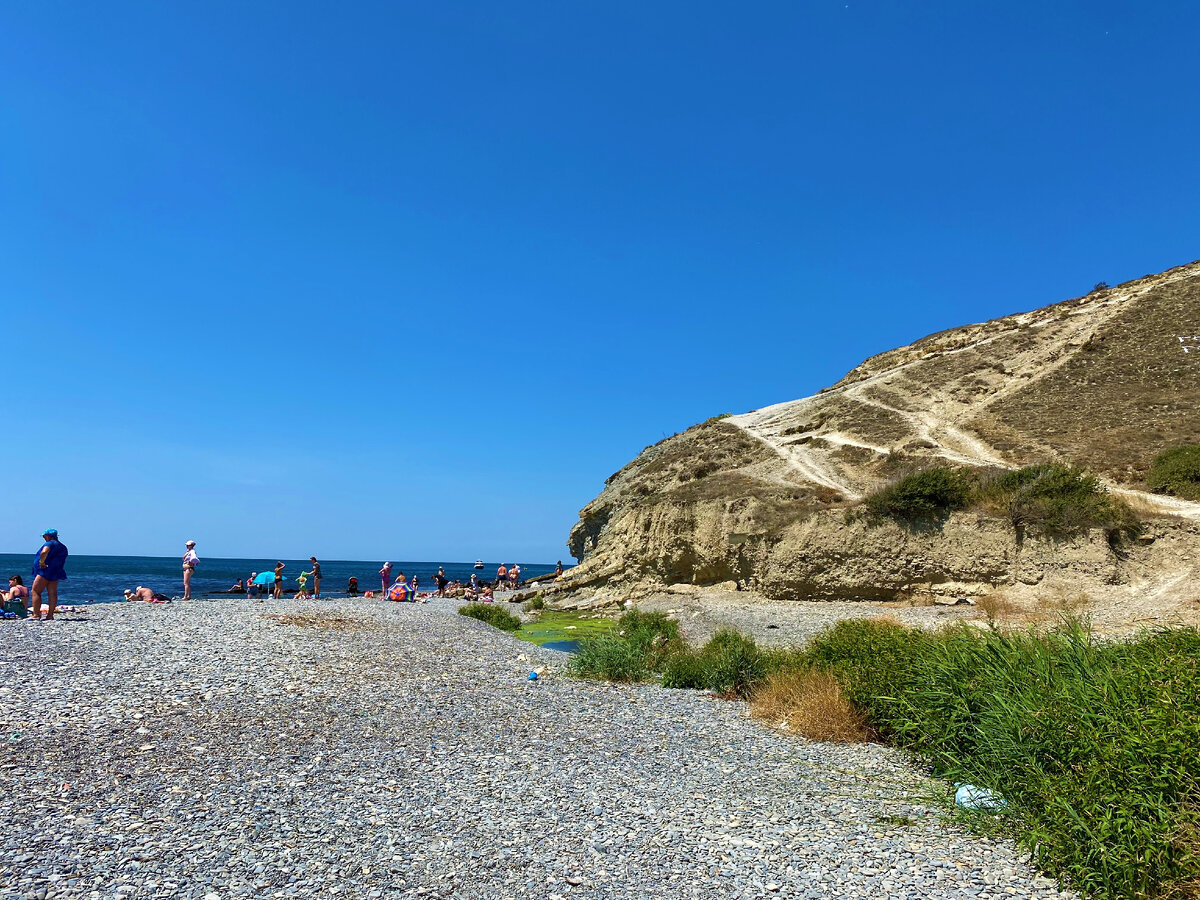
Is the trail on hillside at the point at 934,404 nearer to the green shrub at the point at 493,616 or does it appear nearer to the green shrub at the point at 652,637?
the green shrub at the point at 652,637

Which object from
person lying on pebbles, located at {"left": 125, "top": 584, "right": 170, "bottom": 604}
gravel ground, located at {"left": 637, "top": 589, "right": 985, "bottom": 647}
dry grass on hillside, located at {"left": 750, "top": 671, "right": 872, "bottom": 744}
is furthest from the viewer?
person lying on pebbles, located at {"left": 125, "top": 584, "right": 170, "bottom": 604}

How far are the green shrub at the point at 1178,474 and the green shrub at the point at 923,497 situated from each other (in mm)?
6614

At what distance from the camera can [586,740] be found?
33.5 ft

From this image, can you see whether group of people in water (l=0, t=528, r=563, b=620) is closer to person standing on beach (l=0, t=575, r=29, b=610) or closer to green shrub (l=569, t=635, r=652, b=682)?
person standing on beach (l=0, t=575, r=29, b=610)

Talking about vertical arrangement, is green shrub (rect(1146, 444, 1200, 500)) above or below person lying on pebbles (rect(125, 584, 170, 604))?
above

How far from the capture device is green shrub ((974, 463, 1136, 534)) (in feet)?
77.7

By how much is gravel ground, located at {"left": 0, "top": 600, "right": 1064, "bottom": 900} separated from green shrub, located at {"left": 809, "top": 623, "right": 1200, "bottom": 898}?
0.56m

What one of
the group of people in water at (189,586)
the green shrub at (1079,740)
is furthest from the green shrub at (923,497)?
the group of people in water at (189,586)

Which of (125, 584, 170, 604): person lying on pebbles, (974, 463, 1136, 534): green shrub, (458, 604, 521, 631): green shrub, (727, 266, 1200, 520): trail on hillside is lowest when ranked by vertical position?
(458, 604, 521, 631): green shrub

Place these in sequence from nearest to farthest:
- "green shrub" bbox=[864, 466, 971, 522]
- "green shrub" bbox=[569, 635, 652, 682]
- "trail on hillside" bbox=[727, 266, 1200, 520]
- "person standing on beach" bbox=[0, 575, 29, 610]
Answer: "green shrub" bbox=[569, 635, 652, 682], "person standing on beach" bbox=[0, 575, 29, 610], "green shrub" bbox=[864, 466, 971, 522], "trail on hillside" bbox=[727, 266, 1200, 520]

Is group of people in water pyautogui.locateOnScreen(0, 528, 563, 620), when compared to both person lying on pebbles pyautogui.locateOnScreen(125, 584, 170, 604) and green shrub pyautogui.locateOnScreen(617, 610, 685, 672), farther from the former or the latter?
green shrub pyautogui.locateOnScreen(617, 610, 685, 672)

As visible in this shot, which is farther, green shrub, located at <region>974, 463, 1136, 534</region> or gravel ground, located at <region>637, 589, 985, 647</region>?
green shrub, located at <region>974, 463, 1136, 534</region>

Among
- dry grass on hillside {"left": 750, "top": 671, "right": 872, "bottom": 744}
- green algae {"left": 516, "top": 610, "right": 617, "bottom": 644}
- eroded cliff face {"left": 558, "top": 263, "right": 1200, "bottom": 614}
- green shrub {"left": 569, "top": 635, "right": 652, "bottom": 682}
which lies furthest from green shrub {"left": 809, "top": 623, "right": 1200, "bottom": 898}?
eroded cliff face {"left": 558, "top": 263, "right": 1200, "bottom": 614}

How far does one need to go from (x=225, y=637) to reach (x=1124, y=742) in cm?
1737
